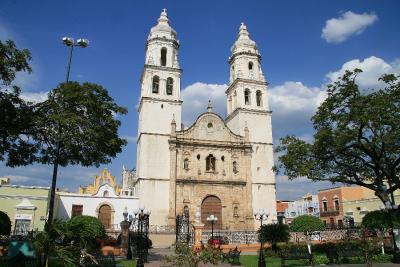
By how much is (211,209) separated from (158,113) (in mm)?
9267

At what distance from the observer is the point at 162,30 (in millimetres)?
33469

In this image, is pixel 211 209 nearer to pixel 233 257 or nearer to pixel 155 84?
pixel 155 84

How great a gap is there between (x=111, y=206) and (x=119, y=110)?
1732 cm

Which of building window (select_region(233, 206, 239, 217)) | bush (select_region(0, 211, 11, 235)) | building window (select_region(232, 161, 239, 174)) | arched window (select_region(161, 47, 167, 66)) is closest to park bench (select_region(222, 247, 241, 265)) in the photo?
bush (select_region(0, 211, 11, 235))

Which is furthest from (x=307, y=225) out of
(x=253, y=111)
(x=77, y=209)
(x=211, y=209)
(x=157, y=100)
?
(x=77, y=209)

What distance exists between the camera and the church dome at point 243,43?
3574 centimetres

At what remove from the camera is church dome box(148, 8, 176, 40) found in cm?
3325

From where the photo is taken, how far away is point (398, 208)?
17.3 meters

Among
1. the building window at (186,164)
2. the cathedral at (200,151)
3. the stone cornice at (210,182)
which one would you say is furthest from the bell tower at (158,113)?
the building window at (186,164)

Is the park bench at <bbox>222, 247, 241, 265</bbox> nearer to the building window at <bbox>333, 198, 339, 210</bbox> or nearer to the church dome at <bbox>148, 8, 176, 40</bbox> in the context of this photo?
the church dome at <bbox>148, 8, 176, 40</bbox>

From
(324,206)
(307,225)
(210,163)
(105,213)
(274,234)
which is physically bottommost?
(274,234)

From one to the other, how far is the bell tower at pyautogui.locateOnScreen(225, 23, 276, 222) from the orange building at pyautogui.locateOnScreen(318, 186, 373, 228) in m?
11.9

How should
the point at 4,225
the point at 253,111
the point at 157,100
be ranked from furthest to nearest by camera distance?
the point at 253,111, the point at 157,100, the point at 4,225

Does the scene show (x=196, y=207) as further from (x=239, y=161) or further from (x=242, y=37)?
(x=242, y=37)
